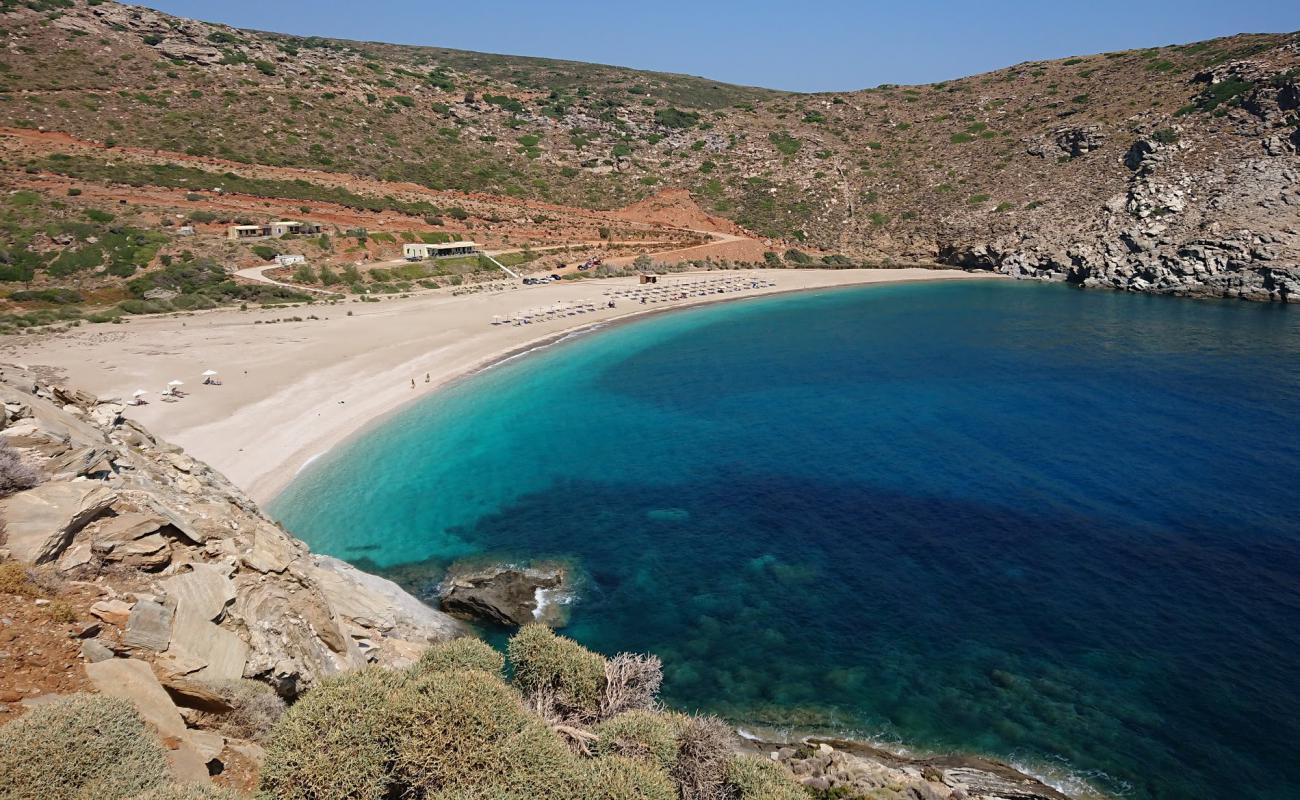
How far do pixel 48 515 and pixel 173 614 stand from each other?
2539 millimetres

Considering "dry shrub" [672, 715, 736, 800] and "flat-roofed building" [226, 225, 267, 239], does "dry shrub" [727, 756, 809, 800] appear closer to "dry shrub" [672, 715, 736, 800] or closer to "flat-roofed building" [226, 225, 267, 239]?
"dry shrub" [672, 715, 736, 800]

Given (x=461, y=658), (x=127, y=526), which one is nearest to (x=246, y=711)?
(x=461, y=658)

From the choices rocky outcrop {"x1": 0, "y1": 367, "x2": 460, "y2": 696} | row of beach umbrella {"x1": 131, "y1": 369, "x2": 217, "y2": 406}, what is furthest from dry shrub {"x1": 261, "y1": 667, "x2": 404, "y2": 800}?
row of beach umbrella {"x1": 131, "y1": 369, "x2": 217, "y2": 406}

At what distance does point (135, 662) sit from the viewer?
29.1 feet

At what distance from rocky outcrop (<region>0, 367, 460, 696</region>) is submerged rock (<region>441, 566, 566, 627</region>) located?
2.24 metres

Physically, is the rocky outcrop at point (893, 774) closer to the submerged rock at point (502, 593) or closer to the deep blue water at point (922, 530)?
the deep blue water at point (922, 530)

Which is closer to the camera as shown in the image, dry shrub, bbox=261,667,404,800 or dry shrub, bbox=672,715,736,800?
dry shrub, bbox=261,667,404,800

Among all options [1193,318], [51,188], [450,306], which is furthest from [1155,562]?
[51,188]

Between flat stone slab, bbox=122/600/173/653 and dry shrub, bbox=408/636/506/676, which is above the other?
flat stone slab, bbox=122/600/173/653

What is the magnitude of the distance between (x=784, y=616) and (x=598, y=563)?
639 cm

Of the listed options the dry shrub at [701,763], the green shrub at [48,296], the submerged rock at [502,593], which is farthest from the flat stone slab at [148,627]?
the green shrub at [48,296]

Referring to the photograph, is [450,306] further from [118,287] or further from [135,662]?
[135,662]

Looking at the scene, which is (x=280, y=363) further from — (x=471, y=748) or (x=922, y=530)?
(x=471, y=748)

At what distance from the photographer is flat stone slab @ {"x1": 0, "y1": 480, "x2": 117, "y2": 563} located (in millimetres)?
9859
